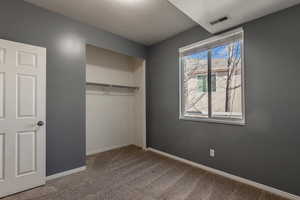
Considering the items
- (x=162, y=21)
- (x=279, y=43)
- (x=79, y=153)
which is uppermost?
(x=162, y=21)

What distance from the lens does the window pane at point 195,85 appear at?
9.19 feet

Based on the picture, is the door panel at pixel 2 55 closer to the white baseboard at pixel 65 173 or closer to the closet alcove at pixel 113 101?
the closet alcove at pixel 113 101

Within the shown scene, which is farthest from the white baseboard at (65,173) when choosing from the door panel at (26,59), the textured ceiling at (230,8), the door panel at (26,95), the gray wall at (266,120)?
the textured ceiling at (230,8)

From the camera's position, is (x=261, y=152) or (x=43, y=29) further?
(x=43, y=29)

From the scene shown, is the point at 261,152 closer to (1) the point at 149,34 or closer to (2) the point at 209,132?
(2) the point at 209,132

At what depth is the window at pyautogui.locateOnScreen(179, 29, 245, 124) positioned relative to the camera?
2.37 meters

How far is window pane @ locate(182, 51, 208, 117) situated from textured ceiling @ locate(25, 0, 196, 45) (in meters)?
0.65

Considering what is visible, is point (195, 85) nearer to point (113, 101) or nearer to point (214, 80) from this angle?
point (214, 80)

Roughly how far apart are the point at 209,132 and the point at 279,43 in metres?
1.63

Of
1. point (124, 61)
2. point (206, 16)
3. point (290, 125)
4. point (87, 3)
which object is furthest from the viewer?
point (124, 61)

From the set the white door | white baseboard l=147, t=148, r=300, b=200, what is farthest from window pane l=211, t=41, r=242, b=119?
the white door

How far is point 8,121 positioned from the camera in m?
1.91

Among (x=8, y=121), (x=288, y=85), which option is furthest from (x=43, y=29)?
(x=288, y=85)

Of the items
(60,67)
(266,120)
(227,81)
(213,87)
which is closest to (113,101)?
(60,67)
